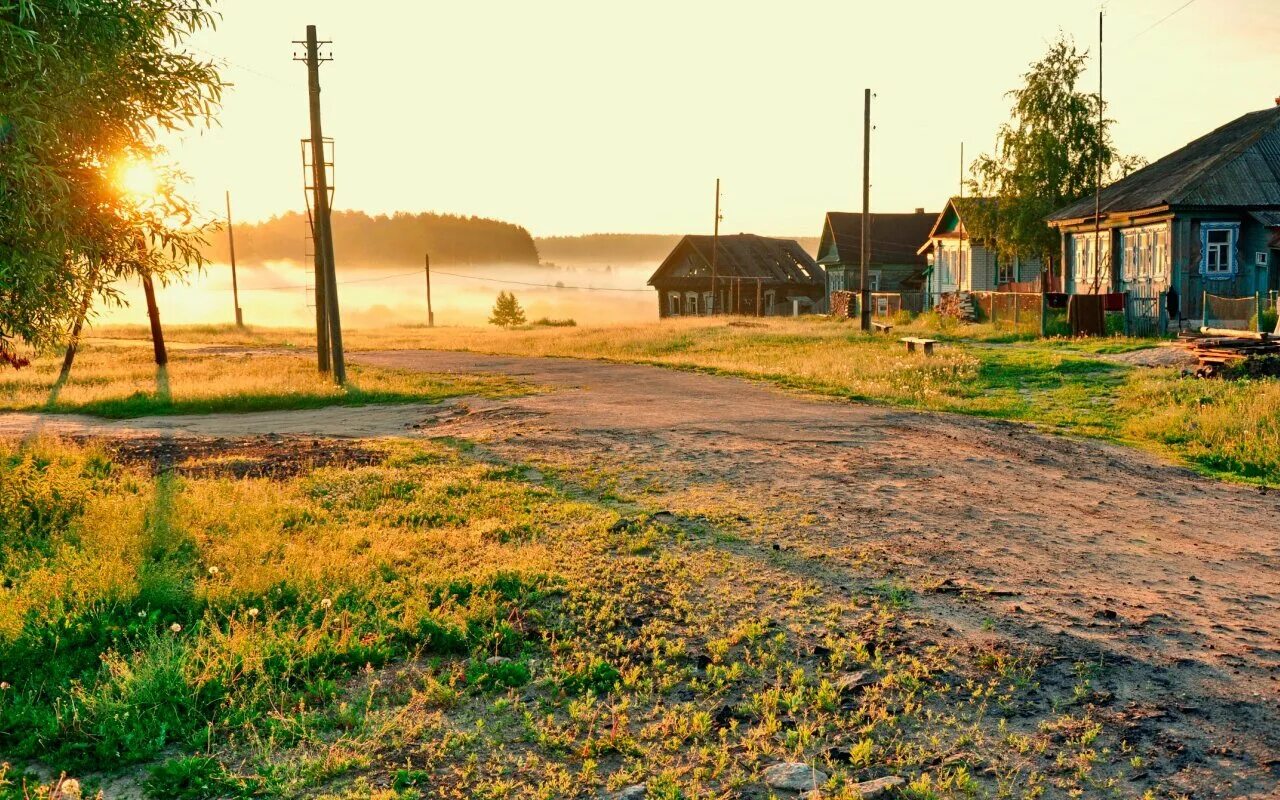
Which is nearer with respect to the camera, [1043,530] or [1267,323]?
[1043,530]

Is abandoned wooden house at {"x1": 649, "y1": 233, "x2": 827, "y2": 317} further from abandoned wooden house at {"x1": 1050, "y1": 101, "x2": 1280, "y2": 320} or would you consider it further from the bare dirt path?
the bare dirt path

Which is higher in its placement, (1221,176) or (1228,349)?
(1221,176)

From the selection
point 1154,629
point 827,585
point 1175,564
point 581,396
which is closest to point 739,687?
point 827,585

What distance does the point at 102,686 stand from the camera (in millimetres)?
5582

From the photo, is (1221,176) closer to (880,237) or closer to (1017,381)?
(1017,381)

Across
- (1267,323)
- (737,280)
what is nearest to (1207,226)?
(1267,323)

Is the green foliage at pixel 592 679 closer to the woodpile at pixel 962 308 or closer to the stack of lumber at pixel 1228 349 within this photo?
the stack of lumber at pixel 1228 349

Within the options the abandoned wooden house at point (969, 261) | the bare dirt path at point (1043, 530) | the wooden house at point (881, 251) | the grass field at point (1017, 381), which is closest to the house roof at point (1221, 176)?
the grass field at point (1017, 381)

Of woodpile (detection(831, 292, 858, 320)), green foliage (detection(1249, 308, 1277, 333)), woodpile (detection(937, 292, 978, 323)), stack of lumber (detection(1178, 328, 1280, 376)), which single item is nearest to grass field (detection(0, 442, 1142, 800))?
stack of lumber (detection(1178, 328, 1280, 376))

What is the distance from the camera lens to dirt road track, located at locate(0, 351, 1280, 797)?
5301 millimetres

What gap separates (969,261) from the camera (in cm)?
4606

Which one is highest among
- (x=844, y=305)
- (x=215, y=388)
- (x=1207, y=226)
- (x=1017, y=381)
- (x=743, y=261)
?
(x=743, y=261)

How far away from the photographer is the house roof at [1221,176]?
27203mm

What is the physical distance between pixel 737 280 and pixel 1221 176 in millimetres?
36590
